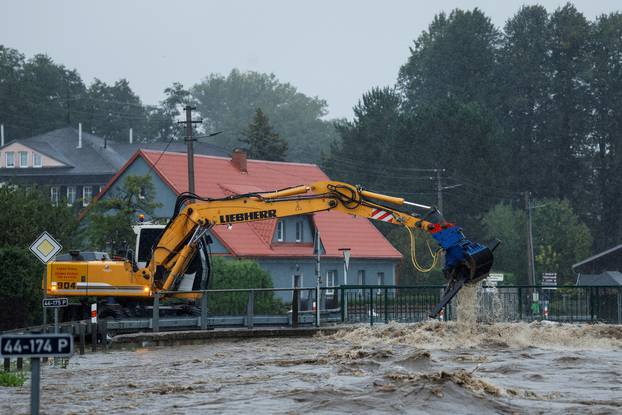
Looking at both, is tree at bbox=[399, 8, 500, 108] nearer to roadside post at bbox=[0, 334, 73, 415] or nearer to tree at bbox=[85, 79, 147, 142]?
tree at bbox=[85, 79, 147, 142]

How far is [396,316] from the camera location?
3753cm

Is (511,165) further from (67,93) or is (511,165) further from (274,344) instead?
(274,344)

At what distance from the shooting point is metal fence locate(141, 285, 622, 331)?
3556 cm

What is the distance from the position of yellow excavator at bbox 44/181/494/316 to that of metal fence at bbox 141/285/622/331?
1.23m

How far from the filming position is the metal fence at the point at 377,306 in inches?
1400

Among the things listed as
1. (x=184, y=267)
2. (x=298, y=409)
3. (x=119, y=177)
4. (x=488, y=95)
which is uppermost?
(x=488, y=95)

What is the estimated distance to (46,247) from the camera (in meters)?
28.1

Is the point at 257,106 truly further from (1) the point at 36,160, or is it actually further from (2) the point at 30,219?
(2) the point at 30,219

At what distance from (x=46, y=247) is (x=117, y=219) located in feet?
65.5

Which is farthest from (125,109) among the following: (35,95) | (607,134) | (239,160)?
(239,160)

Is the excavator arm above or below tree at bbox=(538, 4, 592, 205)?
below

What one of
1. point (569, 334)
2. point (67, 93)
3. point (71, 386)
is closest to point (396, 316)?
point (569, 334)

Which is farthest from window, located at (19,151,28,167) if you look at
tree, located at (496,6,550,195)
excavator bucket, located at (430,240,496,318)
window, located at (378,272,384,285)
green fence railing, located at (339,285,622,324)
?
excavator bucket, located at (430,240,496,318)

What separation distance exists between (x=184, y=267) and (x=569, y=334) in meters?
10.3
